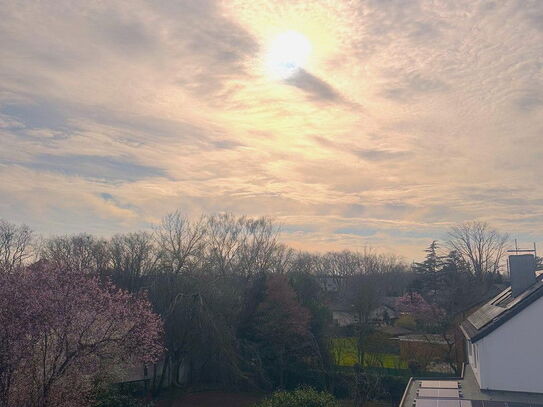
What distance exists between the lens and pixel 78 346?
12859 millimetres

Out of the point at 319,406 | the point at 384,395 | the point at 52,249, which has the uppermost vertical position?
the point at 52,249

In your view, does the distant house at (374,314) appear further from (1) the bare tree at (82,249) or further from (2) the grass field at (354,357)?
(1) the bare tree at (82,249)

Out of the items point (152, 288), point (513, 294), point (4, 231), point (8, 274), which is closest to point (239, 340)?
point (152, 288)

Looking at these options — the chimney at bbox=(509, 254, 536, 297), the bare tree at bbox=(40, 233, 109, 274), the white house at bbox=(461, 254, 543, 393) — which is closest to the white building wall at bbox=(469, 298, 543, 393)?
the white house at bbox=(461, 254, 543, 393)

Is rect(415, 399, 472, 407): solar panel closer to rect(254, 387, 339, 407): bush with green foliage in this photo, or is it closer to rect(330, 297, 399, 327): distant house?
rect(254, 387, 339, 407): bush with green foliage

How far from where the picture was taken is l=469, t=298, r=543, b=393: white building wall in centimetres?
1544

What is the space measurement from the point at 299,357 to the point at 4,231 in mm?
27008

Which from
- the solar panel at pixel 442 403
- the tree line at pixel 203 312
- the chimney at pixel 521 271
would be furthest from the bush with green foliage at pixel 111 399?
the chimney at pixel 521 271

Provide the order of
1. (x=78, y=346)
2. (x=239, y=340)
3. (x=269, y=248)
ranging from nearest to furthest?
(x=78, y=346)
(x=239, y=340)
(x=269, y=248)

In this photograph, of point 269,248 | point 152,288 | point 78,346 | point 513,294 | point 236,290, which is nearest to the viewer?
point 78,346

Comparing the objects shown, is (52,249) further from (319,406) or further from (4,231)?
(319,406)

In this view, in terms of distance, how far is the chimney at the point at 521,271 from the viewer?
62.1 ft

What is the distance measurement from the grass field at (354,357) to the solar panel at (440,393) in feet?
39.2

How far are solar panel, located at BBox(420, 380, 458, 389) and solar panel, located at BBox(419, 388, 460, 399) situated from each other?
55 centimetres
